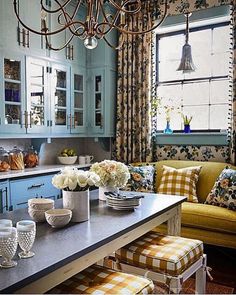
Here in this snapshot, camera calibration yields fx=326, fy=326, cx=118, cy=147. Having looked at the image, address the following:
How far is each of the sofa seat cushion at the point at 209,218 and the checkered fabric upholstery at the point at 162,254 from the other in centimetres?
90

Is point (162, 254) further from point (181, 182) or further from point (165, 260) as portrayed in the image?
point (181, 182)

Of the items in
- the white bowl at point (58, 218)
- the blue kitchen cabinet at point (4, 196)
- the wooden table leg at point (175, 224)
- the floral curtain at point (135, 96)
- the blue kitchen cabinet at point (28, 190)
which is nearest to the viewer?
the white bowl at point (58, 218)

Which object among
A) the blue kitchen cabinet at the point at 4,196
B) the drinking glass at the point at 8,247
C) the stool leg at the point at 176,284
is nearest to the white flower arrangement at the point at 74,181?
the drinking glass at the point at 8,247

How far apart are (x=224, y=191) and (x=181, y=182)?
1.67 feet

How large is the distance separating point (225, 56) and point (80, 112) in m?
1.92

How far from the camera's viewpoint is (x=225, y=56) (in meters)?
3.89

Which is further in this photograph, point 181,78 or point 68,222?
point 181,78

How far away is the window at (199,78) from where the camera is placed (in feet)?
12.9

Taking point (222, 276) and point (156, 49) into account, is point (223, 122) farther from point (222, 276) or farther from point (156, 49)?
point (222, 276)

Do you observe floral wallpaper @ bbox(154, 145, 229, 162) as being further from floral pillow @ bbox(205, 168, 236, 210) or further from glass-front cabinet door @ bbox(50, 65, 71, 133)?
glass-front cabinet door @ bbox(50, 65, 71, 133)

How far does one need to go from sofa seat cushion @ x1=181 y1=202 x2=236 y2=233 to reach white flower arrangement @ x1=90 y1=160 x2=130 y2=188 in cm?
120

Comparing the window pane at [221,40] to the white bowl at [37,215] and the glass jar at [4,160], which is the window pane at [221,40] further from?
the white bowl at [37,215]

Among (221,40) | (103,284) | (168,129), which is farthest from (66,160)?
(103,284)

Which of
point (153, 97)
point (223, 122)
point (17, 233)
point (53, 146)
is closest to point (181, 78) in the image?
point (153, 97)
